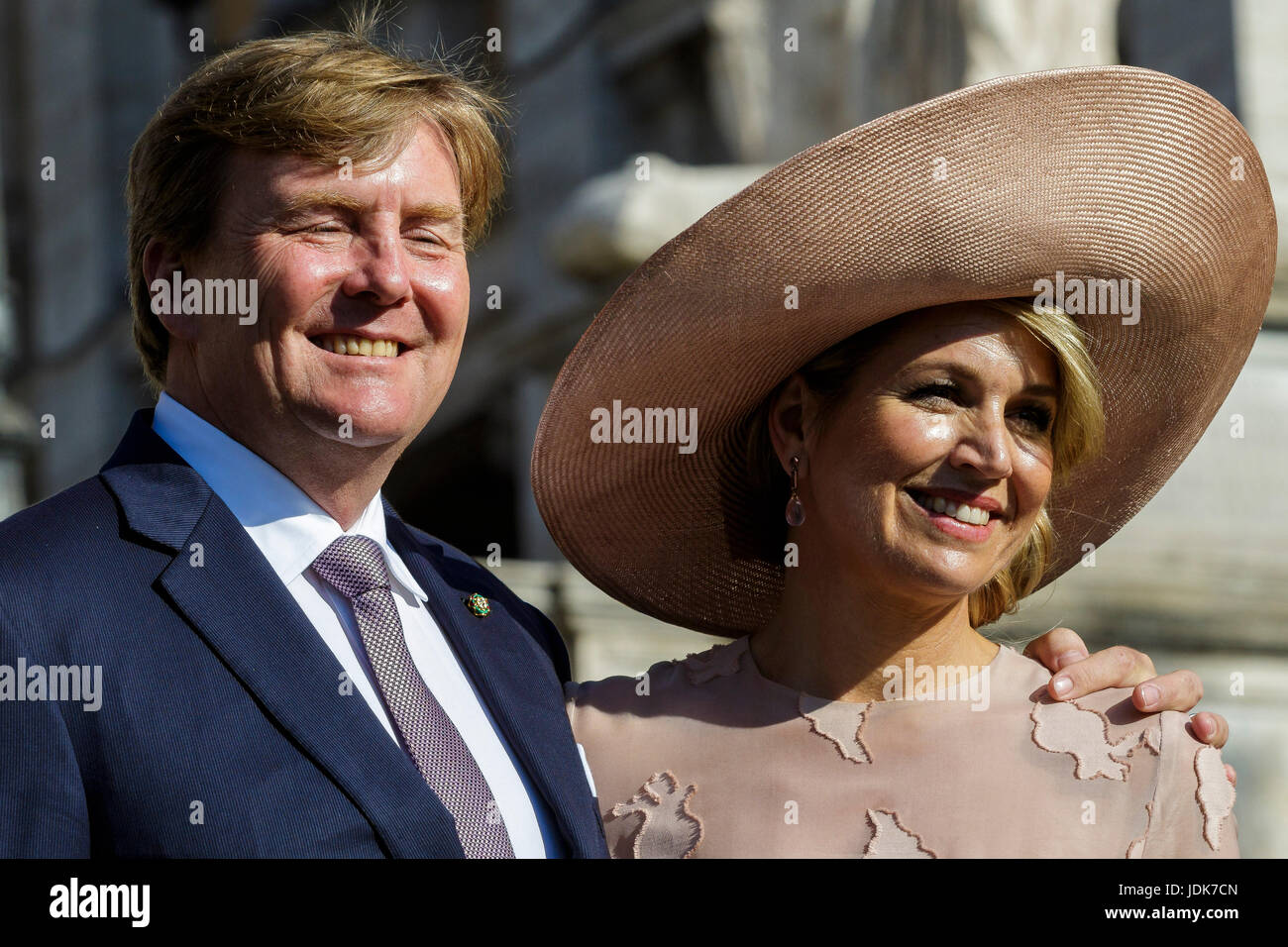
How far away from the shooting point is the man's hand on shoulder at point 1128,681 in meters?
3.22

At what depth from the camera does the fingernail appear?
11.3 feet

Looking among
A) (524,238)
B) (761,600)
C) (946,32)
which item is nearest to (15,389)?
(524,238)

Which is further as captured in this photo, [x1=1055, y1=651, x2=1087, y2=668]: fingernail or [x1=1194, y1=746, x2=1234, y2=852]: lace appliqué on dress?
[x1=1055, y1=651, x2=1087, y2=668]: fingernail

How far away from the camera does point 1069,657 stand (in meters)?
3.44

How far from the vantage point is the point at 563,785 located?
3203 millimetres

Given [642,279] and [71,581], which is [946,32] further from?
[71,581]

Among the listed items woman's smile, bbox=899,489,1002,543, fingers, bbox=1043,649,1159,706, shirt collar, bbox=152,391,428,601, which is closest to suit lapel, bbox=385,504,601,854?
shirt collar, bbox=152,391,428,601

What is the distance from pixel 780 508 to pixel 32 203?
57.1ft
